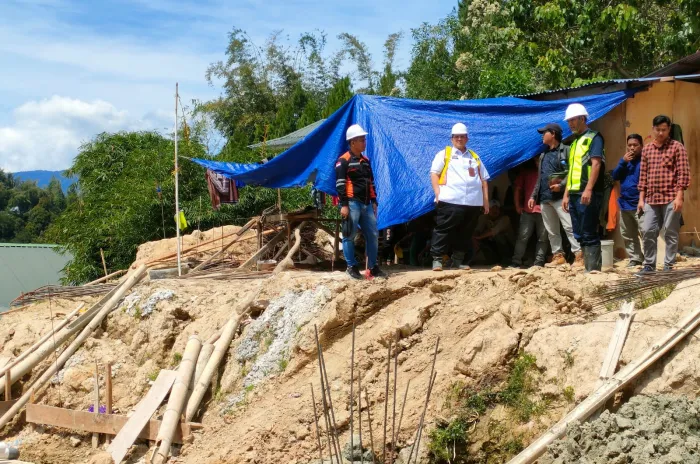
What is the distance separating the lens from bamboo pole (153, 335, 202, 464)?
23.2 feet

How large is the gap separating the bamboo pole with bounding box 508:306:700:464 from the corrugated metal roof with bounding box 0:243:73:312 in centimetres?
1301

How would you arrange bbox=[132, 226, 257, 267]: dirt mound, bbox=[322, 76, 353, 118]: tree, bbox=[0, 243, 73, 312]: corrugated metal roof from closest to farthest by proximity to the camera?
bbox=[132, 226, 257, 267]: dirt mound < bbox=[0, 243, 73, 312]: corrugated metal roof < bbox=[322, 76, 353, 118]: tree

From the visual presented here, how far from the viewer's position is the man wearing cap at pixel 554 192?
8039 mm

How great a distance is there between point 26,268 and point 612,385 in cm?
1555

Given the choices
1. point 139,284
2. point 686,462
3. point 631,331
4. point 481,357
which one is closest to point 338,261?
point 139,284

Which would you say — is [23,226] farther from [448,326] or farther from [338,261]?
[448,326]

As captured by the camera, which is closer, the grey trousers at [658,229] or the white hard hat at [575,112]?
the grey trousers at [658,229]

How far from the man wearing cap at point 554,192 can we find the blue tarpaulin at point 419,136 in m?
0.75

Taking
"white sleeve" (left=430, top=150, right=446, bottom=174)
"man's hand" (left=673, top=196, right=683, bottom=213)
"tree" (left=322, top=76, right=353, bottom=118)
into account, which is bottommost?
"man's hand" (left=673, top=196, right=683, bottom=213)

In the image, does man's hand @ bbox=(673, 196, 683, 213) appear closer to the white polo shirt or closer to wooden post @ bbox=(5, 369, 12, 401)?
the white polo shirt

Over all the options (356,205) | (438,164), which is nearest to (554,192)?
(438,164)

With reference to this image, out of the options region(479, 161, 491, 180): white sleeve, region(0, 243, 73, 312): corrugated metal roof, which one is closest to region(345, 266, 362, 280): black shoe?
region(479, 161, 491, 180): white sleeve

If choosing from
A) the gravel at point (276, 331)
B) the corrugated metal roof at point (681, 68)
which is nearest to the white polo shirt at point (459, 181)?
the gravel at point (276, 331)

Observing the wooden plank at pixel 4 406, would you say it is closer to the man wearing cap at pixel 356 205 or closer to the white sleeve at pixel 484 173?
the man wearing cap at pixel 356 205
